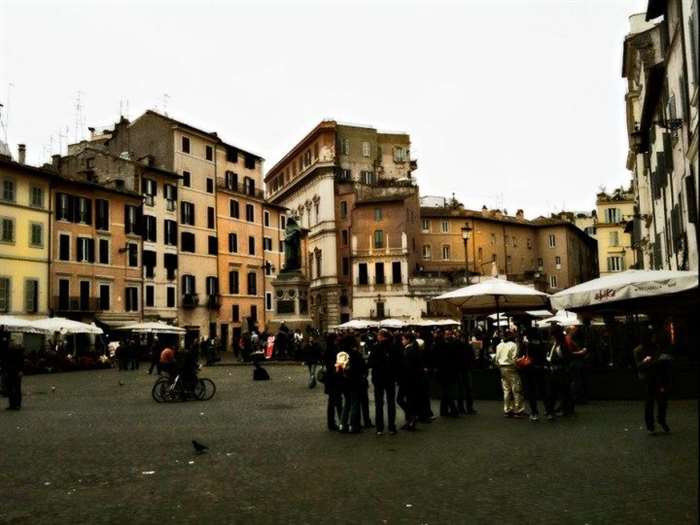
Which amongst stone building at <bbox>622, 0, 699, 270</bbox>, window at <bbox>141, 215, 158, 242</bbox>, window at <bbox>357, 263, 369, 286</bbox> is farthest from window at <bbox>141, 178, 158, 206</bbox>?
stone building at <bbox>622, 0, 699, 270</bbox>

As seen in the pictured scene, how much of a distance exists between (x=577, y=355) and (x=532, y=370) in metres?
1.03

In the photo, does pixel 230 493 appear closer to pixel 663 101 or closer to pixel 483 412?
pixel 483 412

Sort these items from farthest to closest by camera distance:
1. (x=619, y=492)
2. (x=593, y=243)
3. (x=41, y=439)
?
1. (x=593, y=243)
2. (x=41, y=439)
3. (x=619, y=492)

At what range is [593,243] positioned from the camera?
113 metres

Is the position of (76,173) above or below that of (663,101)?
above

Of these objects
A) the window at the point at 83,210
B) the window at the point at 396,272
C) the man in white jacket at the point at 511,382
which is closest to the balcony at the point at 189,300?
the window at the point at 83,210

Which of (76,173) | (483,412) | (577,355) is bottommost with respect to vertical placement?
(483,412)

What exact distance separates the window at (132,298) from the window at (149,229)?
4072 millimetres

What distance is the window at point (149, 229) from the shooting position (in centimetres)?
5598

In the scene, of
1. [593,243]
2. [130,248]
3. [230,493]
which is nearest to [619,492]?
[230,493]

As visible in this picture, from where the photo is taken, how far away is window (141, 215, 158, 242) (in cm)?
5598

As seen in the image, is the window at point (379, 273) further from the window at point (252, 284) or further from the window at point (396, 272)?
the window at point (252, 284)

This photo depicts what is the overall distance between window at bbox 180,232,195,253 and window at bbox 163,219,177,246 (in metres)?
0.75

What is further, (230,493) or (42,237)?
(42,237)
